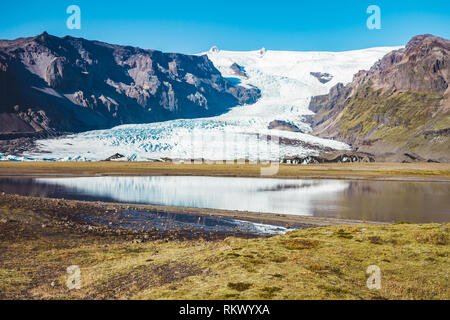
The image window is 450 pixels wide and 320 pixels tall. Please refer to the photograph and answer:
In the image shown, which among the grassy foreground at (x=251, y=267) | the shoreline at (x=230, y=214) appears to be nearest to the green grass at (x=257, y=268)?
the grassy foreground at (x=251, y=267)

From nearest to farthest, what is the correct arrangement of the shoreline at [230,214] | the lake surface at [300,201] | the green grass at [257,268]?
the green grass at [257,268]
the shoreline at [230,214]
the lake surface at [300,201]

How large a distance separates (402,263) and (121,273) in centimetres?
1368

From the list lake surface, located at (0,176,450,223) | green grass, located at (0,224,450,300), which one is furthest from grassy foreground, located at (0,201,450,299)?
lake surface, located at (0,176,450,223)

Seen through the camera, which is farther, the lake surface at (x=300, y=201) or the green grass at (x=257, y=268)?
the lake surface at (x=300, y=201)

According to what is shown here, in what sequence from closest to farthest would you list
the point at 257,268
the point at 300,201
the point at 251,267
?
1. the point at 257,268
2. the point at 251,267
3. the point at 300,201

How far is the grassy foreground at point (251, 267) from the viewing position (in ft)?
50.0

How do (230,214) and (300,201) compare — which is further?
(300,201)

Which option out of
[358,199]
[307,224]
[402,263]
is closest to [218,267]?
[402,263]

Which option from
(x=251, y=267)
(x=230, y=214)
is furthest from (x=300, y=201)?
(x=251, y=267)

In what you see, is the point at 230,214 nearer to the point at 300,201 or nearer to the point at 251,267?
the point at 300,201

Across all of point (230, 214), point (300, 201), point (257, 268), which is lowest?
point (300, 201)

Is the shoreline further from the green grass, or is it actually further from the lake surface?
the green grass

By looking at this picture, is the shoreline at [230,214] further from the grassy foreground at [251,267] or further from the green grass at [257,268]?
the green grass at [257,268]

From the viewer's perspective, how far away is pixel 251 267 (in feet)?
59.0
